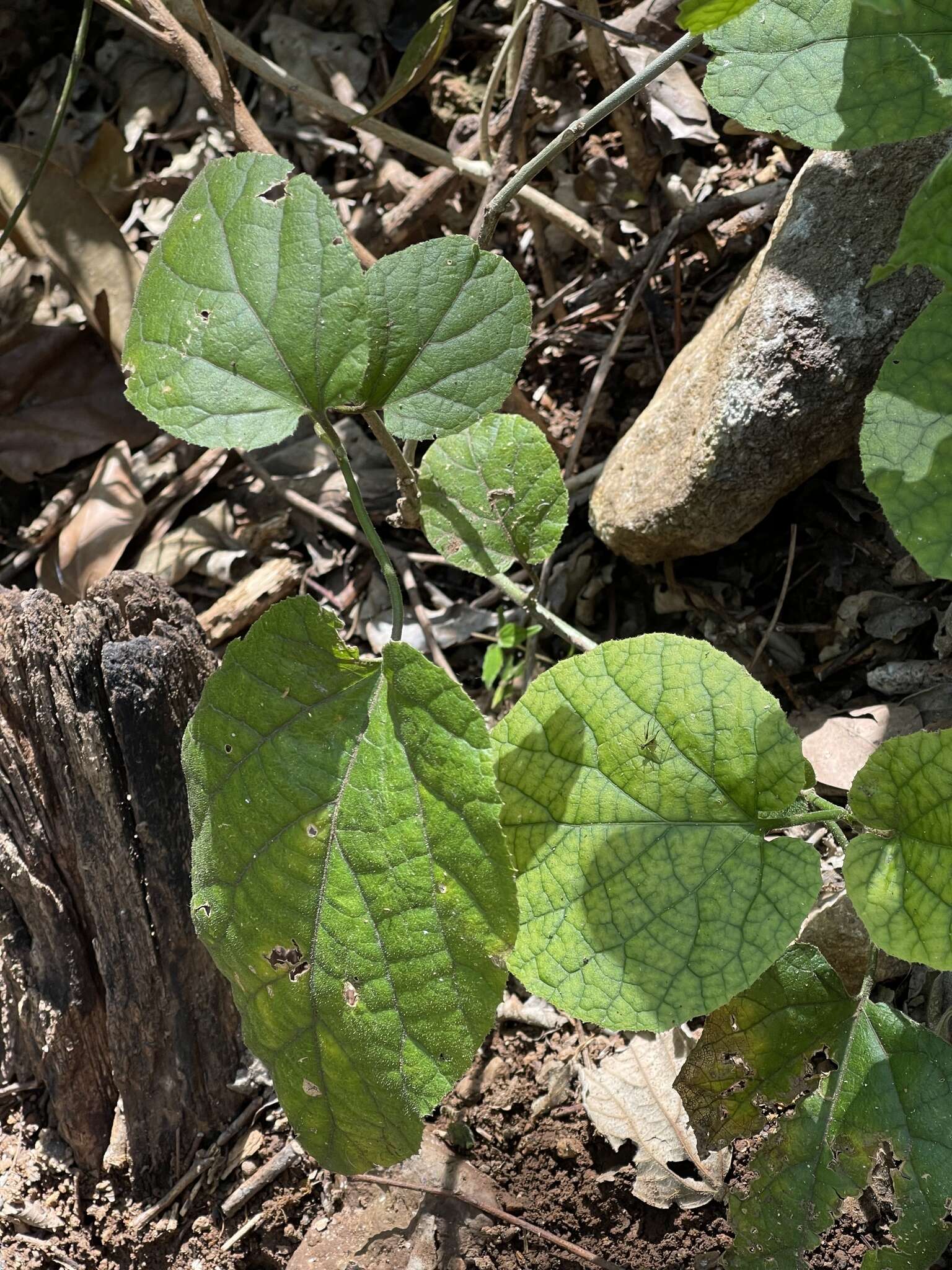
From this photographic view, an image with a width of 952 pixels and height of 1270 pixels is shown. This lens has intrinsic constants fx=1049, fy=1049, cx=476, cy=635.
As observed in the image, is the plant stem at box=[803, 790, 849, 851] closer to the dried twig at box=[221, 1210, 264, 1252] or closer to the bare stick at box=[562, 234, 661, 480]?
the bare stick at box=[562, 234, 661, 480]

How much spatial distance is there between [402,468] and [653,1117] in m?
1.20

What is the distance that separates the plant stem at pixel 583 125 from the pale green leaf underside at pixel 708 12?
181 millimetres

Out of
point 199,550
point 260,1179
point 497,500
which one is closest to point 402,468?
point 497,500

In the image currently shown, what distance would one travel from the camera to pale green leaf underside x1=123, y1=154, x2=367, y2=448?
57.9 inches

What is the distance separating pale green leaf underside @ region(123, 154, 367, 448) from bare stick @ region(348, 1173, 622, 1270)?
1.20 m

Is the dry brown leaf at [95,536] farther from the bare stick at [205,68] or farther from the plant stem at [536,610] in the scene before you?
the plant stem at [536,610]

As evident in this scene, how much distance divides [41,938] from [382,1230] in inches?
32.0

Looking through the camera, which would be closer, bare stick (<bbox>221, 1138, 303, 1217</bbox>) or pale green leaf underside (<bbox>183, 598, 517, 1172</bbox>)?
pale green leaf underside (<bbox>183, 598, 517, 1172</bbox>)

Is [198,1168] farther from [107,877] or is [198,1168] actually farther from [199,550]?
[199,550]

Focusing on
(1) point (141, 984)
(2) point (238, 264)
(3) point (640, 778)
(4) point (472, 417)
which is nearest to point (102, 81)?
(2) point (238, 264)

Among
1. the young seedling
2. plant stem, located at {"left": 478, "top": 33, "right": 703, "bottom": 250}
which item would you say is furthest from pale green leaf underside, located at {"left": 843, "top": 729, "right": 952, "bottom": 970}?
plant stem, located at {"left": 478, "top": 33, "right": 703, "bottom": 250}

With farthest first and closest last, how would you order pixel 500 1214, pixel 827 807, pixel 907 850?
1. pixel 500 1214
2. pixel 827 807
3. pixel 907 850

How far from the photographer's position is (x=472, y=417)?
60.0 inches

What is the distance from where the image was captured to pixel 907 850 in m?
1.38
